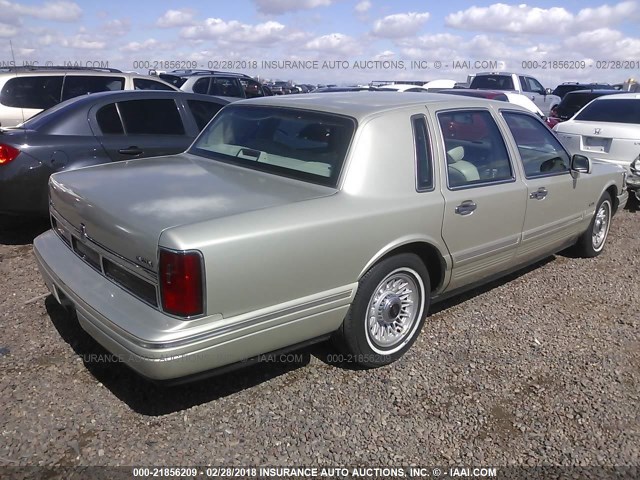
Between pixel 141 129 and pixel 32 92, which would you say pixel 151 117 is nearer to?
pixel 141 129

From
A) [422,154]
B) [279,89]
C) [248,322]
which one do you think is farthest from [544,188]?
[279,89]

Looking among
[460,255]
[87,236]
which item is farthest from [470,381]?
[87,236]

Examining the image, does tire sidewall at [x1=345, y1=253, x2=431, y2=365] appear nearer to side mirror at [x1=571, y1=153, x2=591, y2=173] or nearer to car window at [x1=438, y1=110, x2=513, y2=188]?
car window at [x1=438, y1=110, x2=513, y2=188]

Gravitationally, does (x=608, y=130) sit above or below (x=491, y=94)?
below

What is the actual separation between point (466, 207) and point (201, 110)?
3.88 meters

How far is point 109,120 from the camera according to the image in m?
5.67

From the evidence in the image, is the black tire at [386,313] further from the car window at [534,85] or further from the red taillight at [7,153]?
the car window at [534,85]

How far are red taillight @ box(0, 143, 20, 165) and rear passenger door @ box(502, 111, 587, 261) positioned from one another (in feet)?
13.7

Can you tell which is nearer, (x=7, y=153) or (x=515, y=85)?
(x=7, y=153)

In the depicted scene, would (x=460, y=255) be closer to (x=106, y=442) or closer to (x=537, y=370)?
(x=537, y=370)

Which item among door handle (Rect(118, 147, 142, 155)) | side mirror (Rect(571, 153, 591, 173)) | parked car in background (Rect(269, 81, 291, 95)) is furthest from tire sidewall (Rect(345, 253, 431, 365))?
parked car in background (Rect(269, 81, 291, 95))

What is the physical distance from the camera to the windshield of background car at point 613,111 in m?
8.45

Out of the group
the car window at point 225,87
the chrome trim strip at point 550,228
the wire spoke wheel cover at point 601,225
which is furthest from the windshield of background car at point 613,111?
the car window at point 225,87

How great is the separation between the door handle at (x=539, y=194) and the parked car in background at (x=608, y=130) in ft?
13.9
